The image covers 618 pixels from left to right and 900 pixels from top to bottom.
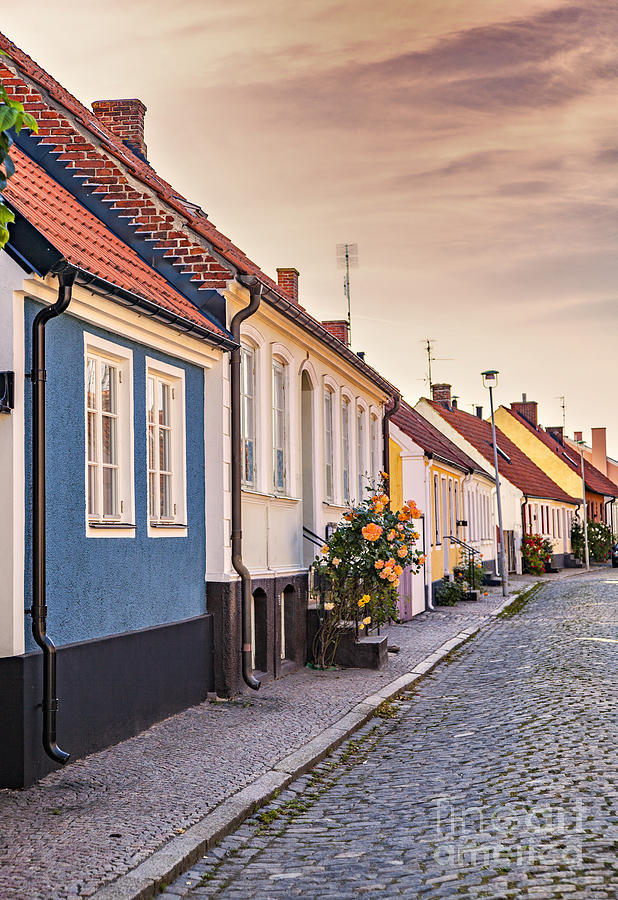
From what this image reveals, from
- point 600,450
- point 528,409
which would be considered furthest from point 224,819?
point 600,450

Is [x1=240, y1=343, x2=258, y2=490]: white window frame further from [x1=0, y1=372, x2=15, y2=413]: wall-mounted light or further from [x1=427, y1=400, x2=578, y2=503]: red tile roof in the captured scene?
[x1=427, y1=400, x2=578, y2=503]: red tile roof

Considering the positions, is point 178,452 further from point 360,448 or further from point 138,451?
point 360,448

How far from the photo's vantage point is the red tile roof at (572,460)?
66062mm

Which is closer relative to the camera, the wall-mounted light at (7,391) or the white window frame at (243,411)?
the wall-mounted light at (7,391)

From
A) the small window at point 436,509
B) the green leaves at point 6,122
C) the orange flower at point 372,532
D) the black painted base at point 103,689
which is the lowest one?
the black painted base at point 103,689

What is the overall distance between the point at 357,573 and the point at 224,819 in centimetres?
812

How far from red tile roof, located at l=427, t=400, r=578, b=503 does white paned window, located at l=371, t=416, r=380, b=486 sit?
23443 mm

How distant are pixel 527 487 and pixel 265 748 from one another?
4361 cm

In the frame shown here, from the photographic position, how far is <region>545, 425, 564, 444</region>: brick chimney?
257 feet

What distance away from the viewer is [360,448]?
66.6 feet

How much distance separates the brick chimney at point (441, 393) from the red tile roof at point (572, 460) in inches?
574

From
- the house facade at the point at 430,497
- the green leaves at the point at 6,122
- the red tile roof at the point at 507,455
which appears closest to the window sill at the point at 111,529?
the green leaves at the point at 6,122

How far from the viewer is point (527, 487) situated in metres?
51.7

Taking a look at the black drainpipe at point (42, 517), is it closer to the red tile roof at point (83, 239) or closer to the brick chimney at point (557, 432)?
the red tile roof at point (83, 239)
